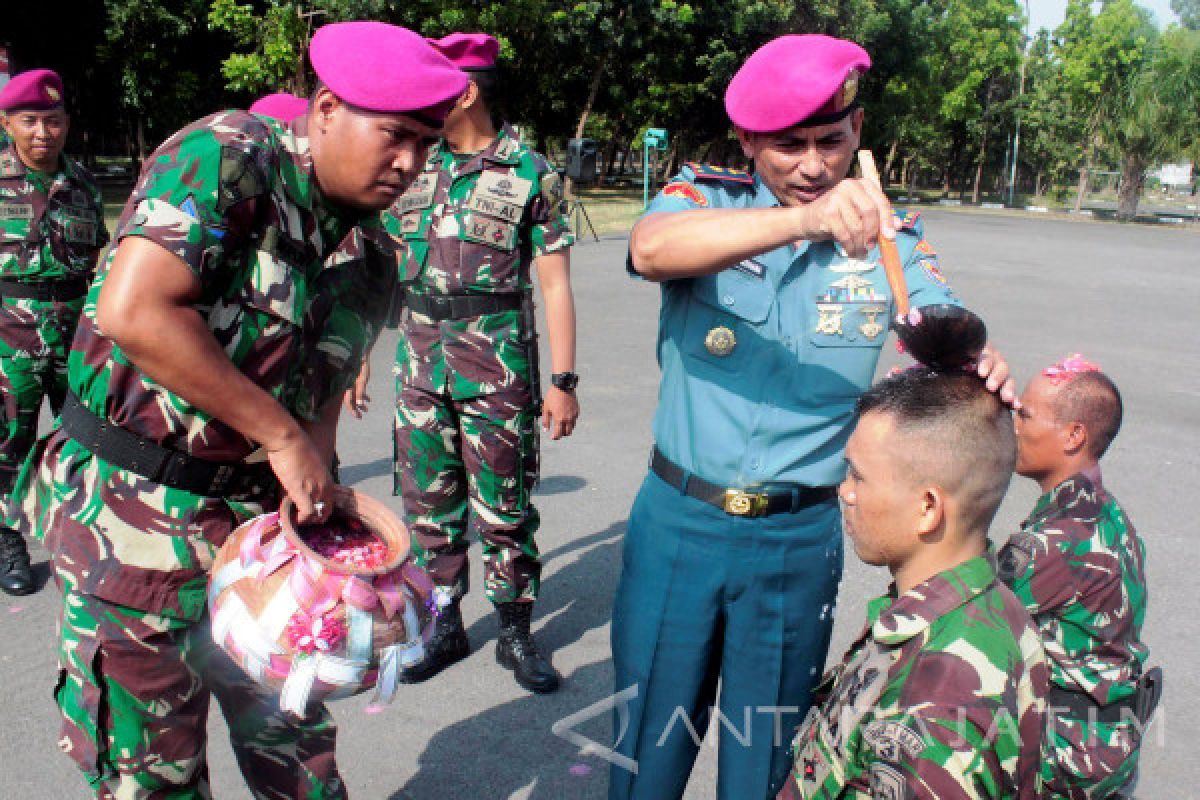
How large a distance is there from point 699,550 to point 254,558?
0.98 meters

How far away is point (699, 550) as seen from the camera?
2.32 meters

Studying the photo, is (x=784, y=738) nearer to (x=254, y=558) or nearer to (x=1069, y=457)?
(x=1069, y=457)

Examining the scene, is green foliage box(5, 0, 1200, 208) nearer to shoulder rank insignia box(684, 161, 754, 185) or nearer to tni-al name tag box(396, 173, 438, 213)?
tni-al name tag box(396, 173, 438, 213)

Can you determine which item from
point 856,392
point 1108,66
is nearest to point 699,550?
point 856,392

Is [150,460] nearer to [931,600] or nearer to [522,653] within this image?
[931,600]

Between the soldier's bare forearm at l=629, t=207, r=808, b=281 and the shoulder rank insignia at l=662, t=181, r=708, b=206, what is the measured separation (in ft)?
0.41

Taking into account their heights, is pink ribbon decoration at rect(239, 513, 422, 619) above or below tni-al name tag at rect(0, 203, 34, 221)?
below

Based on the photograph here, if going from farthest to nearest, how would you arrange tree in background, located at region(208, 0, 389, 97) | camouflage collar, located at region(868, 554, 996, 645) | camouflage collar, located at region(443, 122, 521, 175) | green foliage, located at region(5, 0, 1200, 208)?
green foliage, located at region(5, 0, 1200, 208) → tree in background, located at region(208, 0, 389, 97) → camouflage collar, located at region(443, 122, 521, 175) → camouflage collar, located at region(868, 554, 996, 645)

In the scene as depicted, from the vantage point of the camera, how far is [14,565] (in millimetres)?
4262

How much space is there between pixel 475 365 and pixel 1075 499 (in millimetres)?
1999

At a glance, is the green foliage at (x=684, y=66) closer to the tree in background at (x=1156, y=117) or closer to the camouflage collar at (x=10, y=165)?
the tree in background at (x=1156, y=117)

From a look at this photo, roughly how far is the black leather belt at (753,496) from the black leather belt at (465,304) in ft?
4.91

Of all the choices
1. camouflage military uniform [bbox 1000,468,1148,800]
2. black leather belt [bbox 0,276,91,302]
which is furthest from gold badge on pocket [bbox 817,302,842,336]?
black leather belt [bbox 0,276,91,302]

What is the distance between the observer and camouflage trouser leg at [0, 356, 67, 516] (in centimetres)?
434
